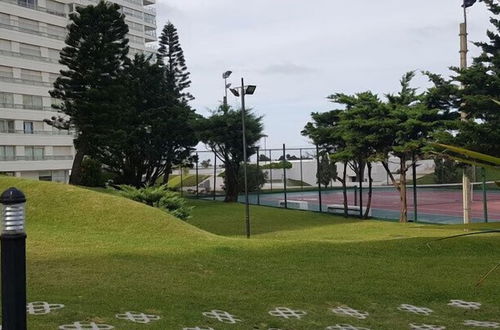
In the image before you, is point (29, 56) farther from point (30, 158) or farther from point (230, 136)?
point (230, 136)

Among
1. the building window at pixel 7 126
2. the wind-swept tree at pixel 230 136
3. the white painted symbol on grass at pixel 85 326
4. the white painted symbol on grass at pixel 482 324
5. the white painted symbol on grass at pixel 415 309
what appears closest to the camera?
the white painted symbol on grass at pixel 85 326

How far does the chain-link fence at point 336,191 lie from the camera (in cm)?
2391

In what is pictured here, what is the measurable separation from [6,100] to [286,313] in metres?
43.2

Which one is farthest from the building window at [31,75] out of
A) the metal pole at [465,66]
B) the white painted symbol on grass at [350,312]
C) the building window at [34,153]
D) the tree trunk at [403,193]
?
the white painted symbol on grass at [350,312]

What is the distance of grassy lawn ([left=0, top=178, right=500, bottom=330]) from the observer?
500cm

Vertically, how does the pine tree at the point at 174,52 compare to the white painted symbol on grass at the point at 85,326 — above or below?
above

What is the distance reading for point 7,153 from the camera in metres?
43.0

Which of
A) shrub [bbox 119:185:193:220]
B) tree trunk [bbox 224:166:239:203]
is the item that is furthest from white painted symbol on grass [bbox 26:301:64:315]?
tree trunk [bbox 224:166:239:203]

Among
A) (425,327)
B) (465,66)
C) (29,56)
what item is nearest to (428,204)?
(465,66)

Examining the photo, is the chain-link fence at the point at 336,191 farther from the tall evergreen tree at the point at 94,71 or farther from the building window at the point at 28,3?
the building window at the point at 28,3

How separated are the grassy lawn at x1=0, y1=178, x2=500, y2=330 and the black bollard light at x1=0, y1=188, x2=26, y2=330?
183 centimetres

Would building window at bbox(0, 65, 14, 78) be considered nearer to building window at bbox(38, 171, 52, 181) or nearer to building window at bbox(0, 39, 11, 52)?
building window at bbox(0, 39, 11, 52)

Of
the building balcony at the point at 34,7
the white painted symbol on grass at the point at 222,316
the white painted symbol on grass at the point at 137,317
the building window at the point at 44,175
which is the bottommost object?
the white painted symbol on grass at the point at 222,316

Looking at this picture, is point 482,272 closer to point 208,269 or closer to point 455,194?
point 208,269
